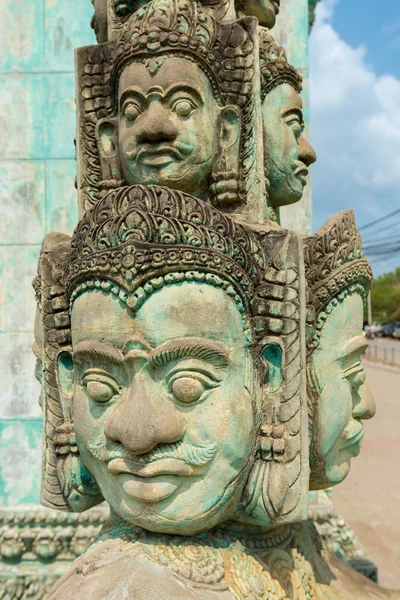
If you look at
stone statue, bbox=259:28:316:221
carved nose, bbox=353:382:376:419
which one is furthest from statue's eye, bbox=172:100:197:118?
carved nose, bbox=353:382:376:419

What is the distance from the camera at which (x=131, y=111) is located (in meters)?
2.27

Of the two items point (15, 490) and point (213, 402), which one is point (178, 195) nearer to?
point (213, 402)

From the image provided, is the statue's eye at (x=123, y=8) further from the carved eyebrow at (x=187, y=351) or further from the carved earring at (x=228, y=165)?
the carved eyebrow at (x=187, y=351)

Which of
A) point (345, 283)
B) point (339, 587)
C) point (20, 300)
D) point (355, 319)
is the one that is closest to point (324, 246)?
point (345, 283)

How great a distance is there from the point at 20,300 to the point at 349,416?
290 cm

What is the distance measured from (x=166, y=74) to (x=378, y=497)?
18.9 ft

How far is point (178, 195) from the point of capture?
74.6 inches

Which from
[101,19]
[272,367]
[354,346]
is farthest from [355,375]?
[101,19]

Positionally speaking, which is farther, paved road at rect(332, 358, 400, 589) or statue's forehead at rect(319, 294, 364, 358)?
paved road at rect(332, 358, 400, 589)

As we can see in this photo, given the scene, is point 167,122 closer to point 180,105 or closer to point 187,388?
point 180,105

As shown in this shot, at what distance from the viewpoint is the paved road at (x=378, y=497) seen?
16.1 feet

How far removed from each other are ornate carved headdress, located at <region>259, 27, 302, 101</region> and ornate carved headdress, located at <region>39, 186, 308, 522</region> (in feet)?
2.83

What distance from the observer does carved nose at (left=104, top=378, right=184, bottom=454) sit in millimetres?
1763

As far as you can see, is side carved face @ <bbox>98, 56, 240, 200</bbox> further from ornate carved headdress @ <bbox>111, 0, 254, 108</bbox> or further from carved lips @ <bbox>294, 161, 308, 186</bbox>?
carved lips @ <bbox>294, 161, 308, 186</bbox>
